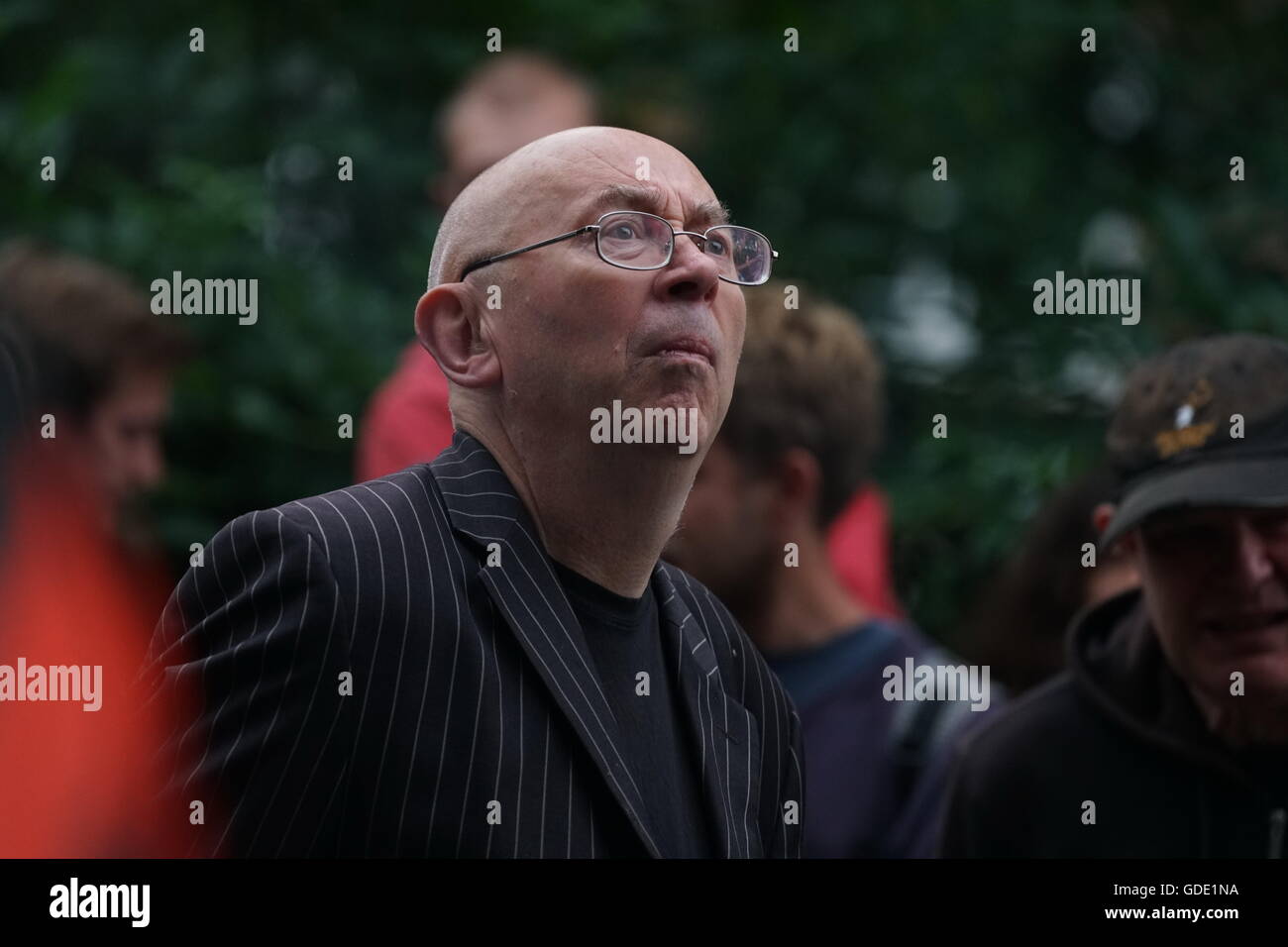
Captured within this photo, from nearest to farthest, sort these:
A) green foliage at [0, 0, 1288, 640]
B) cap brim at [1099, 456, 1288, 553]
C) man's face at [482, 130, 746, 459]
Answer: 1. man's face at [482, 130, 746, 459]
2. cap brim at [1099, 456, 1288, 553]
3. green foliage at [0, 0, 1288, 640]

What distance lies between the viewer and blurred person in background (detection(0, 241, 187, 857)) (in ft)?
8.36

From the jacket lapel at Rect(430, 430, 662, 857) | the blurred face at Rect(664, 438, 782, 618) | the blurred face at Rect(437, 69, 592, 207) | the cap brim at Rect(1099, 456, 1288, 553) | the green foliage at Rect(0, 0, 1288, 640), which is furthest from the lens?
the green foliage at Rect(0, 0, 1288, 640)

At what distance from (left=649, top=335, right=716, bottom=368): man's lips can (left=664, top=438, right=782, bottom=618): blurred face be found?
163cm

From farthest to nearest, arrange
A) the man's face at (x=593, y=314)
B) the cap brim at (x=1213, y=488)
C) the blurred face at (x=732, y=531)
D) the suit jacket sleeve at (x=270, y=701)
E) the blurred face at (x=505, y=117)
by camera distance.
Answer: the blurred face at (x=505, y=117), the blurred face at (x=732, y=531), the cap brim at (x=1213, y=488), the man's face at (x=593, y=314), the suit jacket sleeve at (x=270, y=701)

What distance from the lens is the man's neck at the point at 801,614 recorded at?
407 centimetres

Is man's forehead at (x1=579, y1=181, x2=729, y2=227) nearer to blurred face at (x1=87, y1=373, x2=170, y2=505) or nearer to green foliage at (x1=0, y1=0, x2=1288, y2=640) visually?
blurred face at (x1=87, y1=373, x2=170, y2=505)

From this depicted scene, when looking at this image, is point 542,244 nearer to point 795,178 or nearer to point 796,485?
point 796,485

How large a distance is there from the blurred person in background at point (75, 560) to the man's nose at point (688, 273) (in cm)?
82

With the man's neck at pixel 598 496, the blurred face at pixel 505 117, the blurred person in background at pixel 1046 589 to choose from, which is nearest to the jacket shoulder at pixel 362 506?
the man's neck at pixel 598 496

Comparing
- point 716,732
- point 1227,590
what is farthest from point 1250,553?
point 716,732

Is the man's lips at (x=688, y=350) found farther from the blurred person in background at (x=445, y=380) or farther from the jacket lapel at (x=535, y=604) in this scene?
the blurred person in background at (x=445, y=380)

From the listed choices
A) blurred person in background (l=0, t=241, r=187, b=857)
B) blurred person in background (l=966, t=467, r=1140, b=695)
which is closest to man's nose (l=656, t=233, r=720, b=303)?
blurred person in background (l=0, t=241, r=187, b=857)

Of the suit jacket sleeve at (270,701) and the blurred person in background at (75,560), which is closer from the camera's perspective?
the suit jacket sleeve at (270,701)
